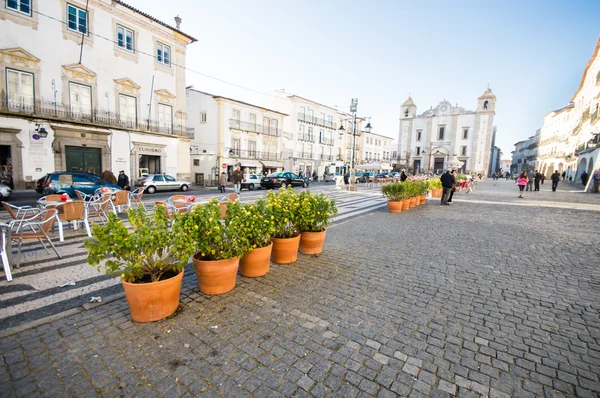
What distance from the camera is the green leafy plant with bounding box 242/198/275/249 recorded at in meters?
3.72

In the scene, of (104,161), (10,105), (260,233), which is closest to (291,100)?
(104,161)

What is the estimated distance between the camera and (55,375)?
7.29 ft

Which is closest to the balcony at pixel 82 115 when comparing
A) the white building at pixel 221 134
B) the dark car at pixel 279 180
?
the white building at pixel 221 134


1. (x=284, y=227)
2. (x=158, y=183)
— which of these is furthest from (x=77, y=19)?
(x=284, y=227)

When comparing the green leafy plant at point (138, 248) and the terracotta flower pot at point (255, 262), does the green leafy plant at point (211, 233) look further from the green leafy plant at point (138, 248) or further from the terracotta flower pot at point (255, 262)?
the terracotta flower pot at point (255, 262)

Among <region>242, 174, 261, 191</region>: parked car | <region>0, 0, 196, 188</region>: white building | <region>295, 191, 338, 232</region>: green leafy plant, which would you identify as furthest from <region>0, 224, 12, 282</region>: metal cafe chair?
<region>242, 174, 261, 191</region>: parked car

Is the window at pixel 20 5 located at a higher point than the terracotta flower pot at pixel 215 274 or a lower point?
higher

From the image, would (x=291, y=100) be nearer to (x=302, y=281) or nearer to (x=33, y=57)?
(x=33, y=57)

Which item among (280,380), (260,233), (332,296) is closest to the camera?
(280,380)

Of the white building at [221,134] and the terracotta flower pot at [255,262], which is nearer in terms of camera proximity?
the terracotta flower pot at [255,262]

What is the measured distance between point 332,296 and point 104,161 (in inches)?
814

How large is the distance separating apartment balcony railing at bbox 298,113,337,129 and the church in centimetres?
2277

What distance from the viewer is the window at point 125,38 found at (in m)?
19.1

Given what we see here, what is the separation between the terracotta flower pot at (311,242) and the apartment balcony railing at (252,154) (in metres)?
27.8
